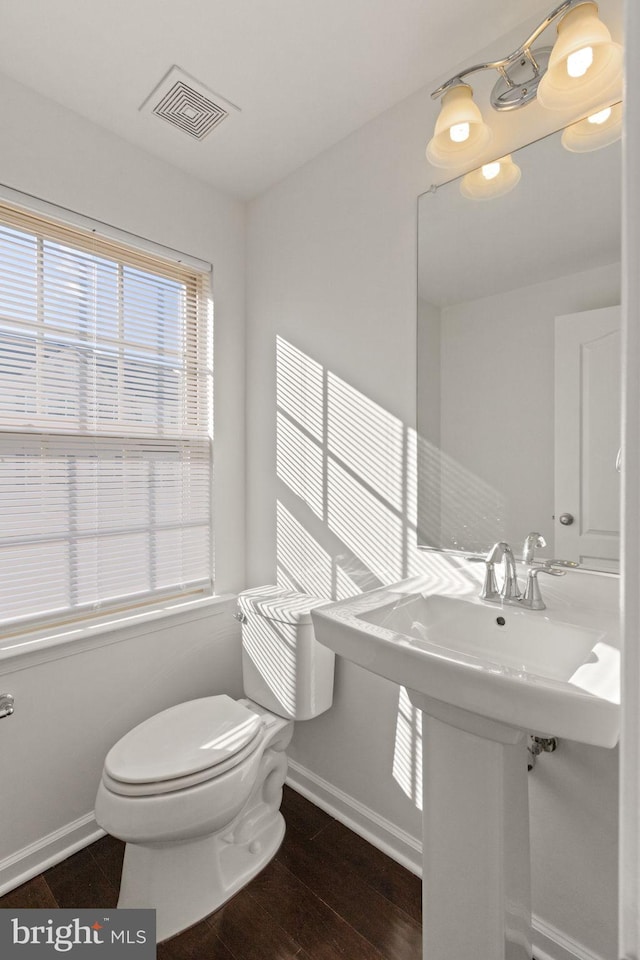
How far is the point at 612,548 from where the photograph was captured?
1.21 metres

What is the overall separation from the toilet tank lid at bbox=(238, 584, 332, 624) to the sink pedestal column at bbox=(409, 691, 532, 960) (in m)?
0.67

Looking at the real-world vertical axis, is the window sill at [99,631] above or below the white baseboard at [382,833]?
above

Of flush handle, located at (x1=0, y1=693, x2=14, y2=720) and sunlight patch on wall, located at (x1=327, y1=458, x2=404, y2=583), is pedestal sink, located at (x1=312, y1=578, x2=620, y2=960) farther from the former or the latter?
flush handle, located at (x1=0, y1=693, x2=14, y2=720)

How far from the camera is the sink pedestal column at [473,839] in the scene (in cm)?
101

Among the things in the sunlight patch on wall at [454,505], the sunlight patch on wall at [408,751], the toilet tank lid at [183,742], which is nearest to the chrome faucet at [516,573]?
the sunlight patch on wall at [454,505]

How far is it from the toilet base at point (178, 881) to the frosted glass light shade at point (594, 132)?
2.05 metres

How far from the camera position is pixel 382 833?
1651 mm

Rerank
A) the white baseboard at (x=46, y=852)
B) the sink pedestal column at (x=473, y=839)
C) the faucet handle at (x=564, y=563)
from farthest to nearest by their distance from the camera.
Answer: the white baseboard at (x=46, y=852), the faucet handle at (x=564, y=563), the sink pedestal column at (x=473, y=839)

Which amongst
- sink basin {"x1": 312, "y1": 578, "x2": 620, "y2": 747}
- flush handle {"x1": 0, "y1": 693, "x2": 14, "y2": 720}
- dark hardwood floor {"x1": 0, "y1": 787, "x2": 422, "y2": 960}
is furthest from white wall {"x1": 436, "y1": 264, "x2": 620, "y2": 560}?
flush handle {"x1": 0, "y1": 693, "x2": 14, "y2": 720}

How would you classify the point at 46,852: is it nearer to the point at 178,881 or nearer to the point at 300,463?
the point at 178,881

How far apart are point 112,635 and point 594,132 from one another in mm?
2029

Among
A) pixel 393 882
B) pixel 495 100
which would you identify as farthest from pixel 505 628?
pixel 495 100

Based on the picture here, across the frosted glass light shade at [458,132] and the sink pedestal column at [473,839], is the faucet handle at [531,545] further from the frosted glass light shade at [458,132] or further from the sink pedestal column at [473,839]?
the frosted glass light shade at [458,132]

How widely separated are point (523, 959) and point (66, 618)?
1538 mm
